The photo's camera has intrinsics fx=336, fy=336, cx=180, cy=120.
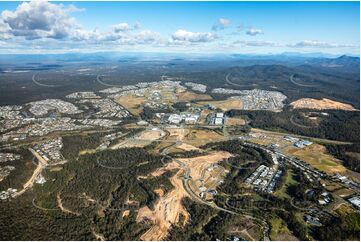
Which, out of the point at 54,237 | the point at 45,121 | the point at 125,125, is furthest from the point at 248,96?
the point at 54,237

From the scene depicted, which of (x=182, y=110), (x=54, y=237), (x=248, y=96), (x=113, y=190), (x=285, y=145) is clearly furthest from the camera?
(x=248, y=96)

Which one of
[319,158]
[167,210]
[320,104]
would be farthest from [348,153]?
[320,104]

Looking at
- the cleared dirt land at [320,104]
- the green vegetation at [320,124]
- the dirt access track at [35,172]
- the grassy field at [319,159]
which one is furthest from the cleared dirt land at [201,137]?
the cleared dirt land at [320,104]

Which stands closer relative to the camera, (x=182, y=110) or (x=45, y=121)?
(x=45, y=121)

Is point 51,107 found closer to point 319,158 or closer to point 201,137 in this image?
point 201,137

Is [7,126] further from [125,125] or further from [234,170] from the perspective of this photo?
[234,170]

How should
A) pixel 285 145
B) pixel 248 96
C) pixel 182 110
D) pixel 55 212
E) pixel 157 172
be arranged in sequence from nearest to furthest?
pixel 55 212
pixel 157 172
pixel 285 145
pixel 182 110
pixel 248 96
